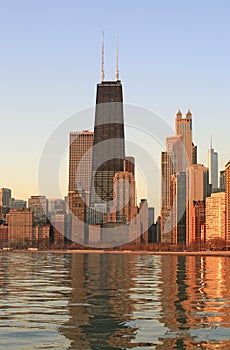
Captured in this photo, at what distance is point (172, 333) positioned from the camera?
115 feet

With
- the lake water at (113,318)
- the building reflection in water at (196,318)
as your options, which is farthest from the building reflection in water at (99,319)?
the building reflection in water at (196,318)

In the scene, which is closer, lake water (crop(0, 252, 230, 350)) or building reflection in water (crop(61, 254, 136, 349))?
lake water (crop(0, 252, 230, 350))

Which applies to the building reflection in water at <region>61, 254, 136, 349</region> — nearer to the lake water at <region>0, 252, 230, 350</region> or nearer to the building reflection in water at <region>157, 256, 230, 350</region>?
the lake water at <region>0, 252, 230, 350</region>

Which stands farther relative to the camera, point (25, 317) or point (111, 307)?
point (111, 307)

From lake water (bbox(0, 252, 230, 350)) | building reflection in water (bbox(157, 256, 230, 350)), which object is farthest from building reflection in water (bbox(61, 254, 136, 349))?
building reflection in water (bbox(157, 256, 230, 350))

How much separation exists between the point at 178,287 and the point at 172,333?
109 feet

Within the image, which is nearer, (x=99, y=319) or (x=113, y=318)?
(x=99, y=319)

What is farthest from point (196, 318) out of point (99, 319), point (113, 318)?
point (99, 319)

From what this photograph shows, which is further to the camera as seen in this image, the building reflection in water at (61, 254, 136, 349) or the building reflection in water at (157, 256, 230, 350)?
the building reflection in water at (61, 254, 136, 349)

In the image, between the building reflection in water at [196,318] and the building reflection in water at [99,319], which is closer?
the building reflection in water at [196,318]

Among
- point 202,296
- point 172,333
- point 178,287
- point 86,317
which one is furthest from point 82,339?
point 178,287

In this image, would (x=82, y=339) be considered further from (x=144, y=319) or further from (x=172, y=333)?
(x=144, y=319)

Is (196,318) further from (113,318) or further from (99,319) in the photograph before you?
(99,319)

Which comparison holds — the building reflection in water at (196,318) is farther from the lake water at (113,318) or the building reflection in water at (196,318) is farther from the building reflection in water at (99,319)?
the building reflection in water at (99,319)
